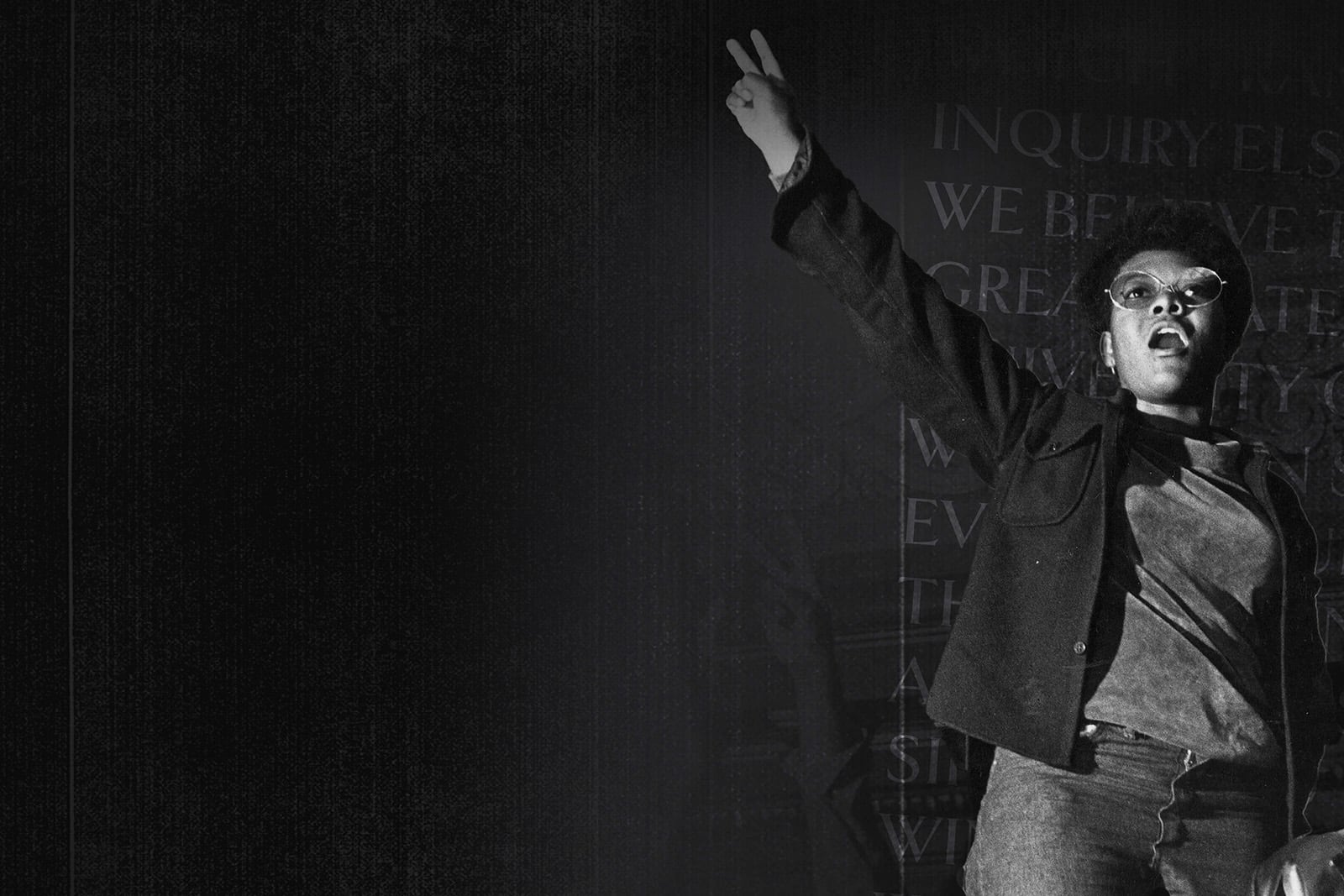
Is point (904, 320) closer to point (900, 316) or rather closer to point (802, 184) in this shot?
point (900, 316)

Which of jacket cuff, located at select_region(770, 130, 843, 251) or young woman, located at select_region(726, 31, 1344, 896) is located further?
jacket cuff, located at select_region(770, 130, 843, 251)

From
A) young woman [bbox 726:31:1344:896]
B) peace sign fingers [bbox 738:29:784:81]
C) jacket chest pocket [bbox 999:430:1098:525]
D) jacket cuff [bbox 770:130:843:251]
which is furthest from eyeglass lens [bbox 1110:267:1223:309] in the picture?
peace sign fingers [bbox 738:29:784:81]

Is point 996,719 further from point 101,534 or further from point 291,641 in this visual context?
point 101,534

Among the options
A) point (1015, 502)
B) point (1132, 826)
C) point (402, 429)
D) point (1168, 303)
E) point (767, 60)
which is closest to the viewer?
point (1132, 826)

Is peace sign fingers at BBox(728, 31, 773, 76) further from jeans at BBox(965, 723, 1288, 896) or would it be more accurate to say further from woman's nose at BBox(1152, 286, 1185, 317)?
jeans at BBox(965, 723, 1288, 896)

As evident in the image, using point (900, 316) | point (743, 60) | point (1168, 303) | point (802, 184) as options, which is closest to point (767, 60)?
point (743, 60)

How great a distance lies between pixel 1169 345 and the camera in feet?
7.05

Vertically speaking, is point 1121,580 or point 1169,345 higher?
point 1169,345

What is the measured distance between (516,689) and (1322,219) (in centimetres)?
195

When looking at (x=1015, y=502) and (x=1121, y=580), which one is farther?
(x=1015, y=502)

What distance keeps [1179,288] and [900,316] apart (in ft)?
1.45

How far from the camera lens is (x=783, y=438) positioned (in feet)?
9.69

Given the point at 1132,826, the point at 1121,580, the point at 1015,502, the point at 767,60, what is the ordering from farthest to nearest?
1. the point at 767,60
2. the point at 1015,502
3. the point at 1121,580
4. the point at 1132,826

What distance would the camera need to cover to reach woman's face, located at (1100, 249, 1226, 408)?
2.14 metres
